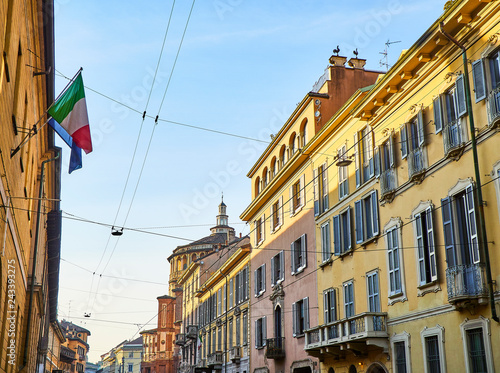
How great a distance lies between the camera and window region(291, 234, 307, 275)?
29.6 m

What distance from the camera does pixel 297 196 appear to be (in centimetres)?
3172

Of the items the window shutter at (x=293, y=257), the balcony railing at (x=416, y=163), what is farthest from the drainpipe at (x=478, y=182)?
the window shutter at (x=293, y=257)

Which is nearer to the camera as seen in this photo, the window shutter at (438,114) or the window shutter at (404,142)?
the window shutter at (438,114)

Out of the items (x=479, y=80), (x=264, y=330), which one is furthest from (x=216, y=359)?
(x=479, y=80)

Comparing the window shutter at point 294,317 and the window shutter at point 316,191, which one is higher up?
the window shutter at point 316,191

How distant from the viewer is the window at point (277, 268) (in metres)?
33.0

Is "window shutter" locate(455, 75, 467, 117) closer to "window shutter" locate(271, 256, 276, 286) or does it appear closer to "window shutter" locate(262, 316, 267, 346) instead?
"window shutter" locate(271, 256, 276, 286)

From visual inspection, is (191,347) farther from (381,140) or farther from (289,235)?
(381,140)

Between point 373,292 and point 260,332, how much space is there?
15275 millimetres

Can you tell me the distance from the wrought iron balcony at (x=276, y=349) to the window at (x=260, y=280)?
4.51 m

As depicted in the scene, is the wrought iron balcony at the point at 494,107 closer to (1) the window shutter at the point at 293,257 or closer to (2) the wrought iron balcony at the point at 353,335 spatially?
(2) the wrought iron balcony at the point at 353,335

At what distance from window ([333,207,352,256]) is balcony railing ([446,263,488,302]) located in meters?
7.92

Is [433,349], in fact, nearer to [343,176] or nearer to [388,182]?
[388,182]

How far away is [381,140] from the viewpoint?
72.2ft
